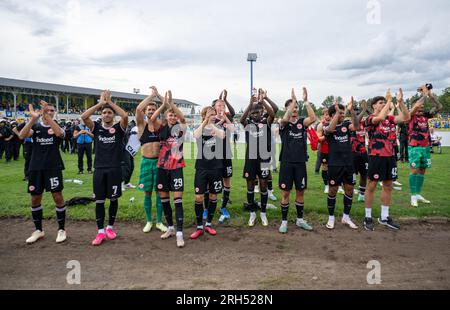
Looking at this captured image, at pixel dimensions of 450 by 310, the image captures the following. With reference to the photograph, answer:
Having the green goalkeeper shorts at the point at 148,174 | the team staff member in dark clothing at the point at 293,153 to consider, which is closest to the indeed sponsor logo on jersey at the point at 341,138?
the team staff member in dark clothing at the point at 293,153

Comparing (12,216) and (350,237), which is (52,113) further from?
(350,237)

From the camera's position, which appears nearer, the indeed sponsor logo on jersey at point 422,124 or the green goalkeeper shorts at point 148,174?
the green goalkeeper shorts at point 148,174

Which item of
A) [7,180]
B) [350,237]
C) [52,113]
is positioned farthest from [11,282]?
[7,180]

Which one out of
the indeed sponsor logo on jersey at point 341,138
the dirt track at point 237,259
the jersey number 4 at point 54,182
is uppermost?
the indeed sponsor logo on jersey at point 341,138

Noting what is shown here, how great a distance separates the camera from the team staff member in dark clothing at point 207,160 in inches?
234

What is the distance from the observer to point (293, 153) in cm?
630

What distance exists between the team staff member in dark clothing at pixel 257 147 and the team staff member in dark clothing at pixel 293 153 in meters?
0.49

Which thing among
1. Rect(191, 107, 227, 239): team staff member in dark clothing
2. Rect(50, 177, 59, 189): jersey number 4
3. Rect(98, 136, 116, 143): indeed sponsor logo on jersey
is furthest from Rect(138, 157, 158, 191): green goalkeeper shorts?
Rect(50, 177, 59, 189): jersey number 4

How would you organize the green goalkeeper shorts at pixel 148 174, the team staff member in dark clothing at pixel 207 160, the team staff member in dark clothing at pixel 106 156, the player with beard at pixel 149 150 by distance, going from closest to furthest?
1. the team staff member in dark clothing at pixel 106 156
2. the team staff member in dark clothing at pixel 207 160
3. the player with beard at pixel 149 150
4. the green goalkeeper shorts at pixel 148 174

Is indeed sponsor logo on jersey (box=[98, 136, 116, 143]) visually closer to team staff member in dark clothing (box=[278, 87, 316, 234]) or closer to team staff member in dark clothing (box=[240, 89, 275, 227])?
team staff member in dark clothing (box=[240, 89, 275, 227])

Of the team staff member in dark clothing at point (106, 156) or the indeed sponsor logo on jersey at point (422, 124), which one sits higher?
the indeed sponsor logo on jersey at point (422, 124)

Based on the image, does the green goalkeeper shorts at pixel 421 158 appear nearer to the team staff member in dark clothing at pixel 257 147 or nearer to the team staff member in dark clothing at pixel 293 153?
the team staff member in dark clothing at pixel 293 153

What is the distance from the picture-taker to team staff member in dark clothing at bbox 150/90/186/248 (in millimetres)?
5801
